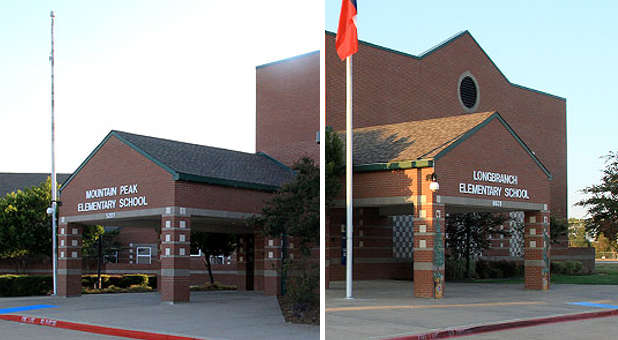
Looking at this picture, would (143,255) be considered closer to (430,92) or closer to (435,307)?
(430,92)

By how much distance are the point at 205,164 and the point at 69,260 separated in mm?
6997

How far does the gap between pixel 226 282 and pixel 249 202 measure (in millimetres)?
12405

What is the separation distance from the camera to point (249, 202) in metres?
26.2

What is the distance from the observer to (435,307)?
732 inches

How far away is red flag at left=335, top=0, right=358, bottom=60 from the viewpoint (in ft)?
63.6

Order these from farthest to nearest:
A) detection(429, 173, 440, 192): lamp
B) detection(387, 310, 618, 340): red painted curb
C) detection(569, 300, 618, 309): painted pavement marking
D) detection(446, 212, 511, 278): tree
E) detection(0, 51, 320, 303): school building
→ 1. detection(446, 212, 511, 278): tree
2. detection(0, 51, 320, 303): school building
3. detection(429, 173, 440, 192): lamp
4. detection(569, 300, 618, 309): painted pavement marking
5. detection(387, 310, 618, 340): red painted curb

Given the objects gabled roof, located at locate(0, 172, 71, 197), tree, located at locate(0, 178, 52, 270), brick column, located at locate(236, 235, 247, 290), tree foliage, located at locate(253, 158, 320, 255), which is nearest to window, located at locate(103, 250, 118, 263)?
gabled roof, located at locate(0, 172, 71, 197)

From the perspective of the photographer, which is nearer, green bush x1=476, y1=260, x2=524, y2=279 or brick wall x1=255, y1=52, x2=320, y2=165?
brick wall x1=255, y1=52, x2=320, y2=165

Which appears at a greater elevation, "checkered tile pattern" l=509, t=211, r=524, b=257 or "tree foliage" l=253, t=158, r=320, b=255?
"tree foliage" l=253, t=158, r=320, b=255

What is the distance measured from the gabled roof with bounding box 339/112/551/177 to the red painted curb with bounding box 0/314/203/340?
10.5 m

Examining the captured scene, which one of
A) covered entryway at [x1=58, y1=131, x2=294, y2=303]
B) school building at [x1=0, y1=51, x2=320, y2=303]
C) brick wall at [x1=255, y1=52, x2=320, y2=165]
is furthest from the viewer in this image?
brick wall at [x1=255, y1=52, x2=320, y2=165]

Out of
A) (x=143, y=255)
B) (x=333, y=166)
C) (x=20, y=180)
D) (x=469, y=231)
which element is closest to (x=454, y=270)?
(x=469, y=231)

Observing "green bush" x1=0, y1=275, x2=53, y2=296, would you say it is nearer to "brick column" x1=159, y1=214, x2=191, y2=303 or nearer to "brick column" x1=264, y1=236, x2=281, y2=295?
"brick column" x1=159, y1=214, x2=191, y2=303

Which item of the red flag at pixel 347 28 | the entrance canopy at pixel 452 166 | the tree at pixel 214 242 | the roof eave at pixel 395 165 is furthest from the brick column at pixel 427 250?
the tree at pixel 214 242
